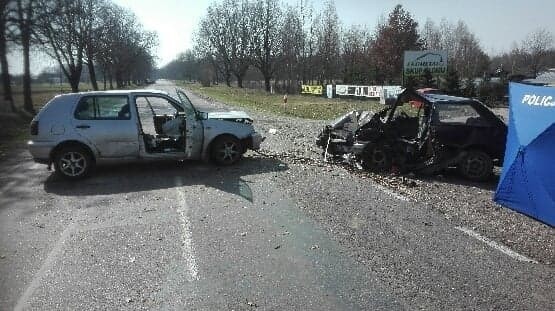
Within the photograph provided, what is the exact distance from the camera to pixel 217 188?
833 centimetres

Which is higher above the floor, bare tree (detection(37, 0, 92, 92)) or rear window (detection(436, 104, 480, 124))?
bare tree (detection(37, 0, 92, 92))

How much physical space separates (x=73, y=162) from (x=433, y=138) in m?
7.14

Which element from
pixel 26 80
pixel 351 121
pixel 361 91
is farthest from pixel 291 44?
pixel 351 121

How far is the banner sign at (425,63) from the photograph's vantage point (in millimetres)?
34812

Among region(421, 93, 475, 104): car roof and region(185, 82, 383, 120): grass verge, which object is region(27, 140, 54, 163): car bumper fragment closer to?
region(421, 93, 475, 104): car roof

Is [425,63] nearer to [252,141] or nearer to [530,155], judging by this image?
[252,141]

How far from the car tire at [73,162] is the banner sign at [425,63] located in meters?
29.6

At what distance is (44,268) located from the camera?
16.6ft

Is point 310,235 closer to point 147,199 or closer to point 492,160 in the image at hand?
point 147,199

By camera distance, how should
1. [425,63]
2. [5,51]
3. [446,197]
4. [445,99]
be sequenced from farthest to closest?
1. [425,63]
2. [5,51]
3. [445,99]
4. [446,197]

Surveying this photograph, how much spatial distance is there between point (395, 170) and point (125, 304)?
6.51 m

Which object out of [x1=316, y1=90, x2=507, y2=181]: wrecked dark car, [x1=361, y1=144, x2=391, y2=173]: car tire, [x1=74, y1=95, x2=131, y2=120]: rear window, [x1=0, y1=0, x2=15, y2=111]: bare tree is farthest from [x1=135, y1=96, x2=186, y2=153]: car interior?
[x1=0, y1=0, x2=15, y2=111]: bare tree

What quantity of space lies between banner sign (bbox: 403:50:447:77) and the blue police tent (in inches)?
1141

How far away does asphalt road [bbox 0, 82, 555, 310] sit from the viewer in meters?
4.31
